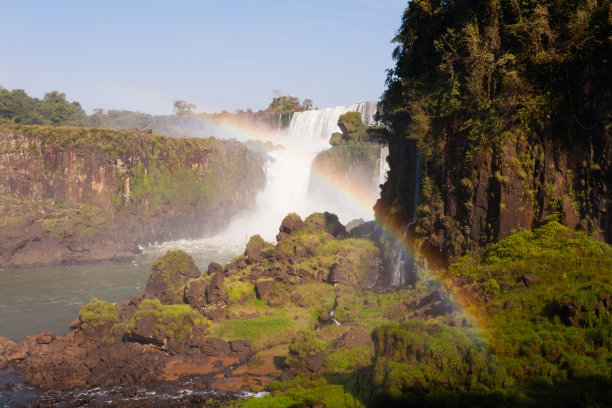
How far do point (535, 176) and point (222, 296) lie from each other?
14492mm

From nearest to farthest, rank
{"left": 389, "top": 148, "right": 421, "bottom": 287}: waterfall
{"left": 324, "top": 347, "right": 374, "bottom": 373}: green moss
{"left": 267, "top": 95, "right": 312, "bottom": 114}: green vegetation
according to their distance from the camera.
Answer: {"left": 324, "top": 347, "right": 374, "bottom": 373}: green moss → {"left": 389, "top": 148, "right": 421, "bottom": 287}: waterfall → {"left": 267, "top": 95, "right": 312, "bottom": 114}: green vegetation

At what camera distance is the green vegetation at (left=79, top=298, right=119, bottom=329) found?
20.5 meters

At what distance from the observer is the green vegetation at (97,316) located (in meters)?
20.5

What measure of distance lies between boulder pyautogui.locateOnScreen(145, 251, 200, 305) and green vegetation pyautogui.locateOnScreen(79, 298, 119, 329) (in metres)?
3.53

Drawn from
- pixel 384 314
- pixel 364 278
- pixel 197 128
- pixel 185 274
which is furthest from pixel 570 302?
pixel 197 128

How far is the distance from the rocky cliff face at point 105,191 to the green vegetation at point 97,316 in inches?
776

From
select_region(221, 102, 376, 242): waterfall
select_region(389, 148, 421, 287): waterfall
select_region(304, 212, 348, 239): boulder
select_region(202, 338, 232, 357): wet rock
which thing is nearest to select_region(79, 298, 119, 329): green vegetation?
select_region(202, 338, 232, 357): wet rock

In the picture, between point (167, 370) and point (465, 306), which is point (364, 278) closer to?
point (465, 306)

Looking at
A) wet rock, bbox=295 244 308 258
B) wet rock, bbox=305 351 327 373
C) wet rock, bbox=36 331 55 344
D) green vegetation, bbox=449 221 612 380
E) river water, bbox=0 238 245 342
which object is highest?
green vegetation, bbox=449 221 612 380

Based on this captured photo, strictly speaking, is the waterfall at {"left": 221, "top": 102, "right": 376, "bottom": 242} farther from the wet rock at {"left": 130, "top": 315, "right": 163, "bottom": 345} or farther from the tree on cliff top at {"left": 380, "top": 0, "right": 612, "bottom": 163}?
the tree on cliff top at {"left": 380, "top": 0, "right": 612, "bottom": 163}

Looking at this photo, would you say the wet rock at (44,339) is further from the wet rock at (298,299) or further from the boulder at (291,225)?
the boulder at (291,225)

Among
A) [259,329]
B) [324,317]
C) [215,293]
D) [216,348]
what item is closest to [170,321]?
[216,348]

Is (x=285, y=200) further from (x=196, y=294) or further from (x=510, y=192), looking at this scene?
(x=510, y=192)

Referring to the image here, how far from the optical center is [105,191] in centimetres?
4647
